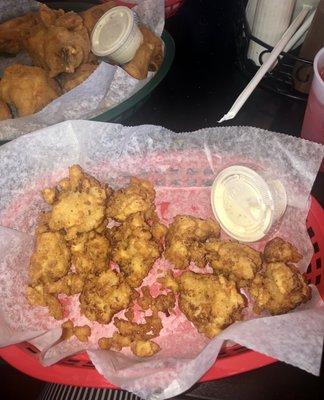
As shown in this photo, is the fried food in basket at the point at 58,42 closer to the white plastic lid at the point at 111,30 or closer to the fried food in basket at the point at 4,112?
the white plastic lid at the point at 111,30

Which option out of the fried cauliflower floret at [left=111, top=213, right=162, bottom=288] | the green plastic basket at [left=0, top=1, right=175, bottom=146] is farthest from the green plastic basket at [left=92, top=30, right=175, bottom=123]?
the fried cauliflower floret at [left=111, top=213, right=162, bottom=288]

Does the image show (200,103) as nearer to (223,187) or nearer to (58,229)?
(223,187)

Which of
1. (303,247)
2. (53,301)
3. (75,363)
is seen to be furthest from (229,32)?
(75,363)

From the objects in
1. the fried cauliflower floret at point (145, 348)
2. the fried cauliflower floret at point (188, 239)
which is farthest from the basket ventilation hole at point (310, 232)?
the fried cauliflower floret at point (145, 348)

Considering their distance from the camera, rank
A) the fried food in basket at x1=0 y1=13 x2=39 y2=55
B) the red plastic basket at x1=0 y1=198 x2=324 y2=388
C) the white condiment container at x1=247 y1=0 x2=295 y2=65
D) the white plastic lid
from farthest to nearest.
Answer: the fried food in basket at x1=0 y1=13 x2=39 y2=55
the white plastic lid
the white condiment container at x1=247 y1=0 x2=295 y2=65
the red plastic basket at x1=0 y1=198 x2=324 y2=388

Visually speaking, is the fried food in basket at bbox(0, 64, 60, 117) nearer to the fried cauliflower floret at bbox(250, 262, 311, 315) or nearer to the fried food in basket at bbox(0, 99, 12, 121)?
the fried food in basket at bbox(0, 99, 12, 121)
